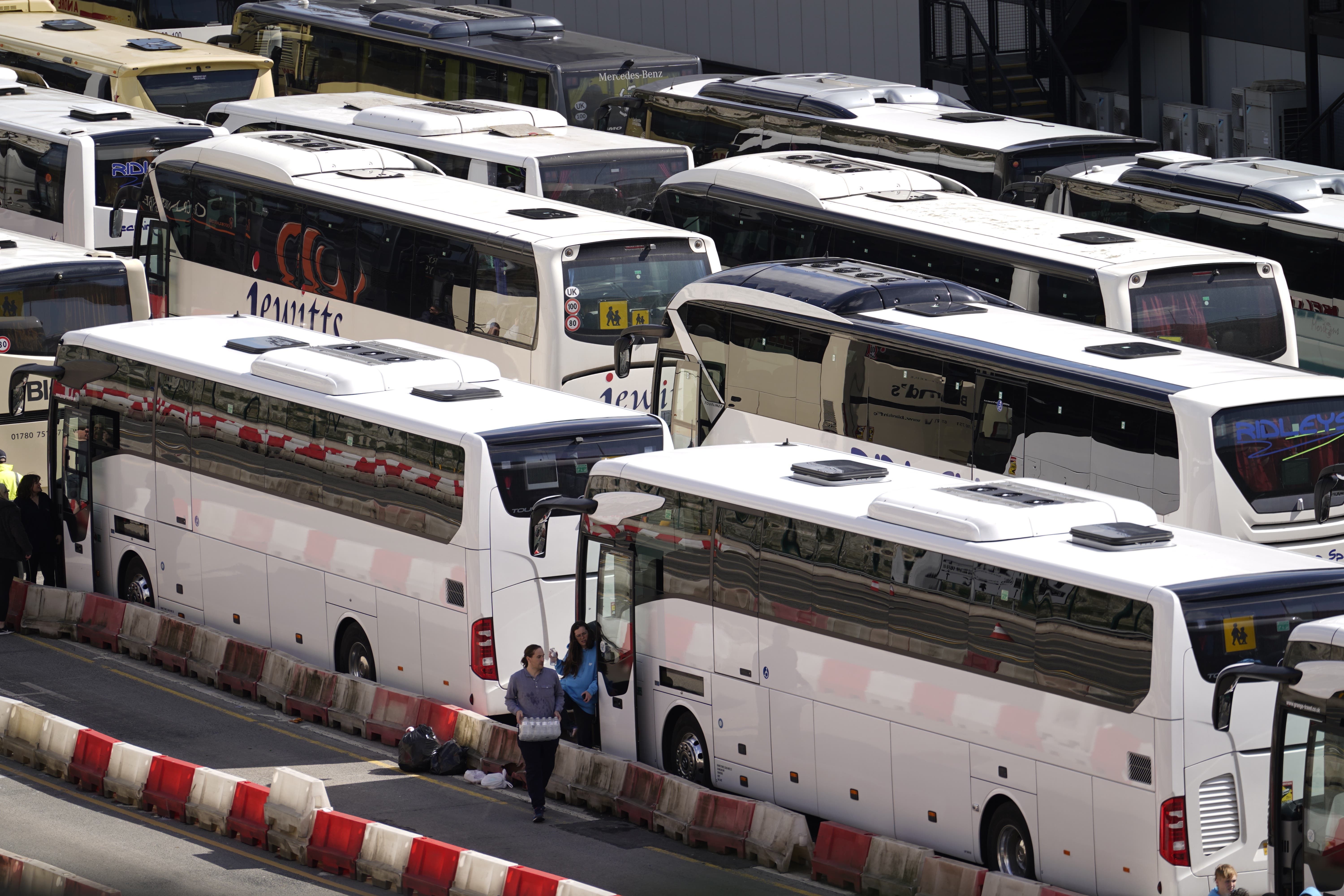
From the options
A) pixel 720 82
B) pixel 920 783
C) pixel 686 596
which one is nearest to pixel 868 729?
pixel 920 783

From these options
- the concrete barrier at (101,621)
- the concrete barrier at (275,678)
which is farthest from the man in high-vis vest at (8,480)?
the concrete barrier at (275,678)

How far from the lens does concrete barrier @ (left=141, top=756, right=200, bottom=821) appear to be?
16734 mm

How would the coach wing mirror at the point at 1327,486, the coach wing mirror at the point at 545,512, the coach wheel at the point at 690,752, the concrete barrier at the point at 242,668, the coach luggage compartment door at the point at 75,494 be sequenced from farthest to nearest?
the coach luggage compartment door at the point at 75,494, the concrete barrier at the point at 242,668, the coach wing mirror at the point at 1327,486, the coach wing mirror at the point at 545,512, the coach wheel at the point at 690,752

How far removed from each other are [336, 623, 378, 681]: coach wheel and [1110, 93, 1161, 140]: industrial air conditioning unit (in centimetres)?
2430

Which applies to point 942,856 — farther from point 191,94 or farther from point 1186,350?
point 191,94

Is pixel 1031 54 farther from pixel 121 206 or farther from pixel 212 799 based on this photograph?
pixel 212 799

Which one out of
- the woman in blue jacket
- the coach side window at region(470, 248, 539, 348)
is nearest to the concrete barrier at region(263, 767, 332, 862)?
Result: the woman in blue jacket

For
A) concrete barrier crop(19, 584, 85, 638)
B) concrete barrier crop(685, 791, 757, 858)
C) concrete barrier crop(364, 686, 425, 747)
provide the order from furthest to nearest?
concrete barrier crop(19, 584, 85, 638) < concrete barrier crop(364, 686, 425, 747) < concrete barrier crop(685, 791, 757, 858)

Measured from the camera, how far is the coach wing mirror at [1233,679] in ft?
41.1

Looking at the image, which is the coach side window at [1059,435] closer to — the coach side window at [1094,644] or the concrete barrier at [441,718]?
the coach side window at [1094,644]

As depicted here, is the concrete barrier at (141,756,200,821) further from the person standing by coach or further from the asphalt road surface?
the person standing by coach

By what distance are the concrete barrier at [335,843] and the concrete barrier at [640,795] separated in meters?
2.09

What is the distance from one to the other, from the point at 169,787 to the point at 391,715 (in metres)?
2.30

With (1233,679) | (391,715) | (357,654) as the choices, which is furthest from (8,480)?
(1233,679)
